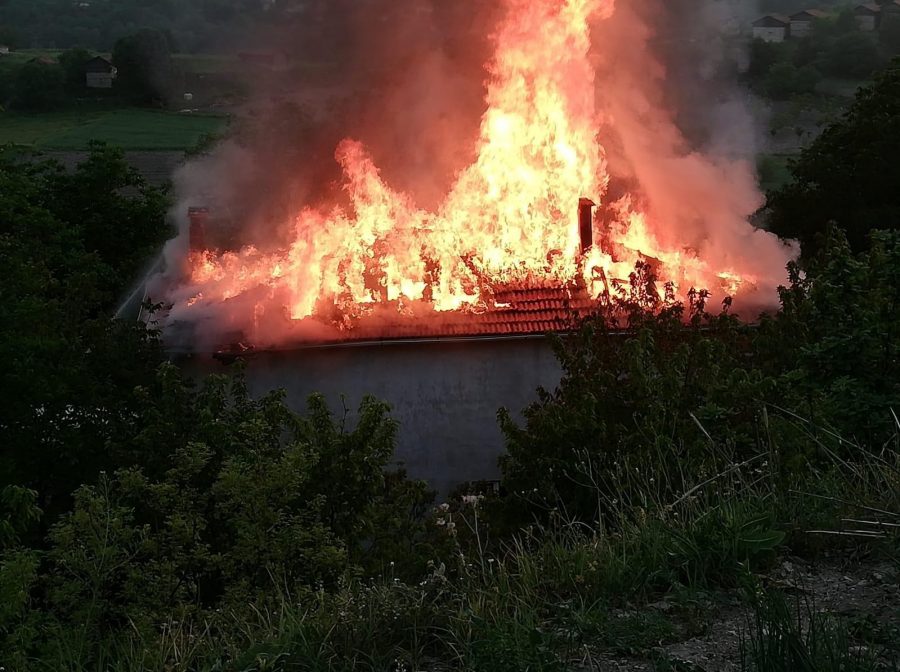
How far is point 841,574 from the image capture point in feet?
17.4

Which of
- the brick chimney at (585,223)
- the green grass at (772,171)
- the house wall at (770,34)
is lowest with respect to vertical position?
the brick chimney at (585,223)

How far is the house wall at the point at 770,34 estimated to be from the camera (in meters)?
47.4

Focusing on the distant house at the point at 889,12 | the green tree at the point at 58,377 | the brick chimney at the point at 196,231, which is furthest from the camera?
the distant house at the point at 889,12

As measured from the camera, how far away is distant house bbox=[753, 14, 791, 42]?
47219 mm

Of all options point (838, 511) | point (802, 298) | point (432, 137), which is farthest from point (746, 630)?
point (432, 137)

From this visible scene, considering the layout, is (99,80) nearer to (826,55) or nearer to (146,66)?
(146,66)

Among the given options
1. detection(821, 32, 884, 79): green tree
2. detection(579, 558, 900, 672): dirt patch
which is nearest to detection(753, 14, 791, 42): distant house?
detection(821, 32, 884, 79): green tree

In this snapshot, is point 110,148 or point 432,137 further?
point 110,148

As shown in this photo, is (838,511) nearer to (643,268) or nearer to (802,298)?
(802,298)

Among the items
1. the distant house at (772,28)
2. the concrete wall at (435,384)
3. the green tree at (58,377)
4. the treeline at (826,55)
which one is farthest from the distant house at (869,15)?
the green tree at (58,377)

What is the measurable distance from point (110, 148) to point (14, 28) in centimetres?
5943

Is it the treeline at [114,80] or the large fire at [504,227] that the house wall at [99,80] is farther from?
the large fire at [504,227]

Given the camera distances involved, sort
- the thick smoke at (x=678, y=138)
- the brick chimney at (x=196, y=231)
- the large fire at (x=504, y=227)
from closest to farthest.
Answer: the large fire at (x=504, y=227), the brick chimney at (x=196, y=231), the thick smoke at (x=678, y=138)

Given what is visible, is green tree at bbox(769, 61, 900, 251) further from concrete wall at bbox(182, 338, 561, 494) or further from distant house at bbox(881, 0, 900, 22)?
distant house at bbox(881, 0, 900, 22)
